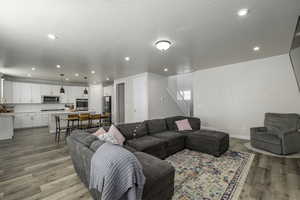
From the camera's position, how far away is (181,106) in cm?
750

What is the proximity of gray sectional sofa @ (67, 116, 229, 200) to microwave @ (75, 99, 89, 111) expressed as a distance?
6735 mm

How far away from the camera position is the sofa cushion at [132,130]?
3031 mm

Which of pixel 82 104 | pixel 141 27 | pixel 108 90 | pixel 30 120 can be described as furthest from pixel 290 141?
pixel 30 120

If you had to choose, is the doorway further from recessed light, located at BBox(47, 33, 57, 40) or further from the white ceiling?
recessed light, located at BBox(47, 33, 57, 40)

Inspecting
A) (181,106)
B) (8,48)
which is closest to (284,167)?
(181,106)

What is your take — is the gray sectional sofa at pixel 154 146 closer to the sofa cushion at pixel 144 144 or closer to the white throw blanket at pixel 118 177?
the sofa cushion at pixel 144 144

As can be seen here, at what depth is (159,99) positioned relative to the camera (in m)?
6.33

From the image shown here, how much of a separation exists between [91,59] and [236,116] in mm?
5569

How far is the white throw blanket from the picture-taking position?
1.12 m

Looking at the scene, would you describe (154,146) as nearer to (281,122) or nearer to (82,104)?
(281,122)


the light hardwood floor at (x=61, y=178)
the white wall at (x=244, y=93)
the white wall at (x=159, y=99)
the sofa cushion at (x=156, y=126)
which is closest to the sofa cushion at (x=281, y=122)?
the white wall at (x=244, y=93)

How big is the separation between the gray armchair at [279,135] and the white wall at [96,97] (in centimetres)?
811

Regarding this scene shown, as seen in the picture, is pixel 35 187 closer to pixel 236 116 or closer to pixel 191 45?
pixel 191 45

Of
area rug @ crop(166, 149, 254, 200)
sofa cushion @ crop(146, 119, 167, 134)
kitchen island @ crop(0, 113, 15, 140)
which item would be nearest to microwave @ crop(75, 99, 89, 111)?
kitchen island @ crop(0, 113, 15, 140)
